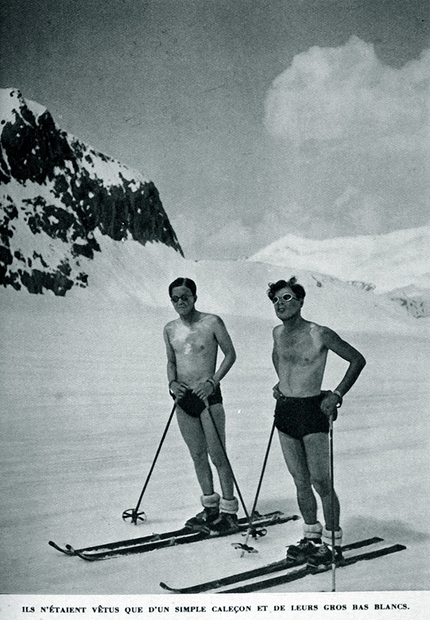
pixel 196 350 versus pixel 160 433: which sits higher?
pixel 196 350

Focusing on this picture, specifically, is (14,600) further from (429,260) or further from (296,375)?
(429,260)

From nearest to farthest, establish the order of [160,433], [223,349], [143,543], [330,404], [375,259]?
[330,404] → [143,543] → [223,349] → [160,433] → [375,259]

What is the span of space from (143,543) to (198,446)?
510 millimetres

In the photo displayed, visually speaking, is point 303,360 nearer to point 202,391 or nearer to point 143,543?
point 202,391

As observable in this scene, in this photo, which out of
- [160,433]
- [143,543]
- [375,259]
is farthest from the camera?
[375,259]

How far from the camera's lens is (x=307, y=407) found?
3131mm

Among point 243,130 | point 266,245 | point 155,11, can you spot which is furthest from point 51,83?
point 266,245

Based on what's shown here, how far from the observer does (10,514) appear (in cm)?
356

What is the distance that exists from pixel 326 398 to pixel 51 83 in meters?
2.31

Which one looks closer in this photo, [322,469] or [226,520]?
[322,469]

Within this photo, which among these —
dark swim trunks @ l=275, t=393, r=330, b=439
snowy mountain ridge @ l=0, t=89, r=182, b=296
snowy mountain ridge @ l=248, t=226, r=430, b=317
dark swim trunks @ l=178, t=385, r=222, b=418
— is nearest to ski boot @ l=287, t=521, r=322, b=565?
dark swim trunks @ l=275, t=393, r=330, b=439

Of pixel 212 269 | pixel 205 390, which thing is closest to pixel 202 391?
pixel 205 390

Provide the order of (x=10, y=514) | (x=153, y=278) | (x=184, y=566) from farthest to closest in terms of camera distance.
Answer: (x=153, y=278), (x=10, y=514), (x=184, y=566)

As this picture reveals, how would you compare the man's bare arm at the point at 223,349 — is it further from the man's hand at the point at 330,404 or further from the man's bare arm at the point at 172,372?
the man's hand at the point at 330,404
